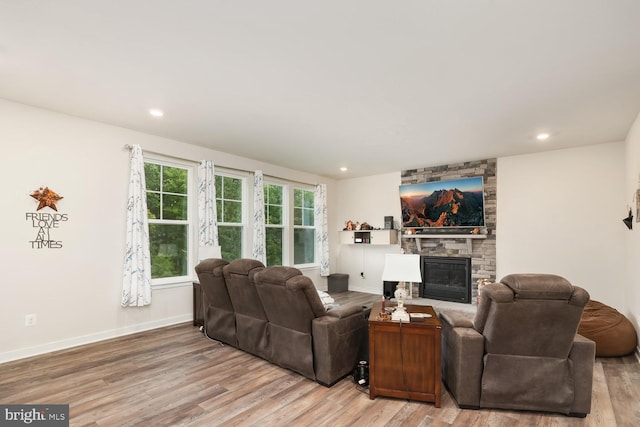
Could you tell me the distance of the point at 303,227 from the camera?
7.43 m

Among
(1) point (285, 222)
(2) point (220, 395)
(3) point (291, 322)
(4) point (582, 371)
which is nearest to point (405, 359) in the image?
(3) point (291, 322)

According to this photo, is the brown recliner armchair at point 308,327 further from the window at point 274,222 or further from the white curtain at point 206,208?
the window at point 274,222

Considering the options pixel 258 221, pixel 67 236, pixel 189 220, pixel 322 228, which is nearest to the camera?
pixel 67 236

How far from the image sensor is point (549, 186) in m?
5.43

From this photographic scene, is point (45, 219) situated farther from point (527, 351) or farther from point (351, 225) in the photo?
point (351, 225)

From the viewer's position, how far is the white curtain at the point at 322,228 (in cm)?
761

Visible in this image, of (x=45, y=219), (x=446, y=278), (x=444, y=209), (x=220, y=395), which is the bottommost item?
(x=220, y=395)

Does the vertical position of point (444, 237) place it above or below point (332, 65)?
below

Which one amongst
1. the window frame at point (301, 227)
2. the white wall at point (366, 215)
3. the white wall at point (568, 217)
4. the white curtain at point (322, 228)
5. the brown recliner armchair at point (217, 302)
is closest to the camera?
the brown recliner armchair at point (217, 302)

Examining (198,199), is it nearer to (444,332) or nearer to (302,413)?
(302,413)

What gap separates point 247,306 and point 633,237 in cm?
479

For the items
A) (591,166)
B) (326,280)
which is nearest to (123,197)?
(326,280)

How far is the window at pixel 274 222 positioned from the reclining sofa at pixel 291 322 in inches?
111

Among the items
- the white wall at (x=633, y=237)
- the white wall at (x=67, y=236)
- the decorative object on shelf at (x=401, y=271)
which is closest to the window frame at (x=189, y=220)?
the white wall at (x=67, y=236)
